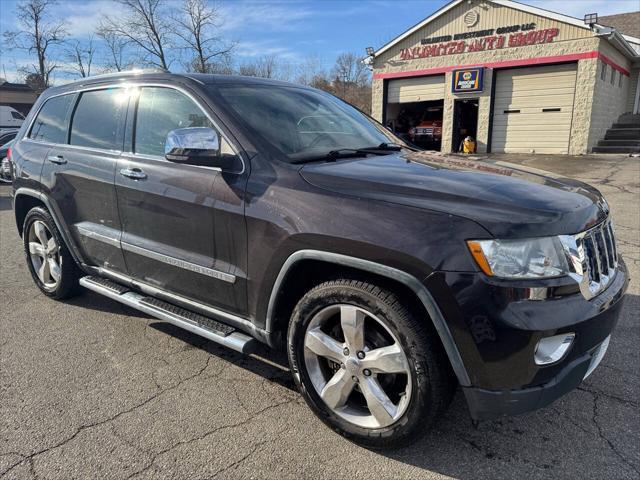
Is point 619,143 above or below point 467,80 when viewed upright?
below

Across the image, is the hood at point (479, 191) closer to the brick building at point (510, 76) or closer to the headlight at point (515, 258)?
the headlight at point (515, 258)

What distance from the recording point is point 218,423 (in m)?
2.64

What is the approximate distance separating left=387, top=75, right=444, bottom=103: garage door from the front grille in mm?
Answer: 20343

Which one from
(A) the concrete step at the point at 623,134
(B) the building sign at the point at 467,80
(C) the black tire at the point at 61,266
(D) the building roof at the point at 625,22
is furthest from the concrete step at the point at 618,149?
(C) the black tire at the point at 61,266

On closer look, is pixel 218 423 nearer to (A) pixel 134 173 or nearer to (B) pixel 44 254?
(A) pixel 134 173

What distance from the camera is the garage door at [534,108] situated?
18.2 metres

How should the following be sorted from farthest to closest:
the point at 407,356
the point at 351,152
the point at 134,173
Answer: the point at 134,173 → the point at 351,152 → the point at 407,356

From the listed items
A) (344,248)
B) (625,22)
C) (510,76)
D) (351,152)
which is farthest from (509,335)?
(625,22)

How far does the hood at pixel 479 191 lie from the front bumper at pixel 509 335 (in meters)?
0.27

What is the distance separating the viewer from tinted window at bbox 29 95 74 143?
161 inches

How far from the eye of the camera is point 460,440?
2490 millimetres

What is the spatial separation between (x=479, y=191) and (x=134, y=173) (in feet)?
7.29

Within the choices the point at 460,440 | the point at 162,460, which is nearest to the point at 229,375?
the point at 162,460

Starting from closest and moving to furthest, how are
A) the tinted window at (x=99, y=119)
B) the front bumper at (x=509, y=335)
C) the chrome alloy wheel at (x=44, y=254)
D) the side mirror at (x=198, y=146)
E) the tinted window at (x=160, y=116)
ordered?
the front bumper at (x=509, y=335)
the side mirror at (x=198, y=146)
the tinted window at (x=160, y=116)
the tinted window at (x=99, y=119)
the chrome alloy wheel at (x=44, y=254)
